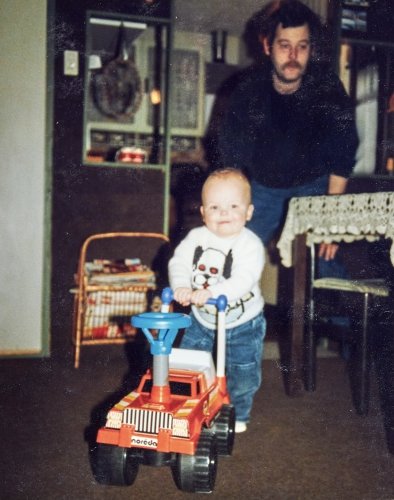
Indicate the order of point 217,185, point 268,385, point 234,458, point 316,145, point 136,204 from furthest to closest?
point 136,204 → point 316,145 → point 268,385 → point 217,185 → point 234,458

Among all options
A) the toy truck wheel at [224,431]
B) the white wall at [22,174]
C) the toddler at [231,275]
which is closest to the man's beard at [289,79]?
the toddler at [231,275]

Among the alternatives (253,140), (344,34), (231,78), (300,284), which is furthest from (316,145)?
(231,78)

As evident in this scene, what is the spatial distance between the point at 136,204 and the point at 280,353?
1145mm

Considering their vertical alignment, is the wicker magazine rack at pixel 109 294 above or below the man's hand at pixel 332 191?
below

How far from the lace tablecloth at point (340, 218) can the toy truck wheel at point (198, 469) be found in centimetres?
82

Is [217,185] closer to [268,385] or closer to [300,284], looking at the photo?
[300,284]

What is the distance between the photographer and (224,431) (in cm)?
153

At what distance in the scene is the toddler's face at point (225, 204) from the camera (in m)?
1.71

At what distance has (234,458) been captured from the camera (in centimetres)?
155

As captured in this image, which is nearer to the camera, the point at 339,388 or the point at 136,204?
the point at 339,388

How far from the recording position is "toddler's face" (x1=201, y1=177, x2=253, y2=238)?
1.71 m

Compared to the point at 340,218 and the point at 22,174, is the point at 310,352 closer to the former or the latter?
the point at 340,218

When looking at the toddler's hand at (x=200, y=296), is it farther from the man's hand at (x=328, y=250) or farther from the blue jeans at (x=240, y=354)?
the man's hand at (x=328, y=250)

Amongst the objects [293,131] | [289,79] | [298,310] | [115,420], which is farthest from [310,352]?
[289,79]
